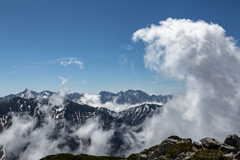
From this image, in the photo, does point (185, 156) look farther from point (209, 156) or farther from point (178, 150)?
point (209, 156)

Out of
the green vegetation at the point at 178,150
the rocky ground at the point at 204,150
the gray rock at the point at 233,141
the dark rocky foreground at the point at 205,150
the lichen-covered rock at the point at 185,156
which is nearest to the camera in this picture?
the dark rocky foreground at the point at 205,150

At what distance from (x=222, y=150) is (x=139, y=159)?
22.3m

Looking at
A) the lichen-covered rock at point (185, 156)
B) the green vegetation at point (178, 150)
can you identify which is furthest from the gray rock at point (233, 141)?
the lichen-covered rock at point (185, 156)

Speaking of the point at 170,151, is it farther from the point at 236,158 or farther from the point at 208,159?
the point at 236,158

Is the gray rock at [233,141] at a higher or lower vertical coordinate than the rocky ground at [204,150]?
higher

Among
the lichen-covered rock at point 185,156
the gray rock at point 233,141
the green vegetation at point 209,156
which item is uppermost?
the gray rock at point 233,141

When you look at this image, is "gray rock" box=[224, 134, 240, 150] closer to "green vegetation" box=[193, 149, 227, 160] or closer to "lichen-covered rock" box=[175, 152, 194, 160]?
"green vegetation" box=[193, 149, 227, 160]

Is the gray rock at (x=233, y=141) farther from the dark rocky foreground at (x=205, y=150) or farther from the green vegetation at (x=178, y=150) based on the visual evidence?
the green vegetation at (x=178, y=150)

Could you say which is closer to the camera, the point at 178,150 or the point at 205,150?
the point at 205,150

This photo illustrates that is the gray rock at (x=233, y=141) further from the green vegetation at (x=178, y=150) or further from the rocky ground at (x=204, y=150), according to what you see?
the green vegetation at (x=178, y=150)

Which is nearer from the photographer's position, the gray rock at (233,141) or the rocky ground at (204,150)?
the rocky ground at (204,150)

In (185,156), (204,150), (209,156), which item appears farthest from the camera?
(204,150)

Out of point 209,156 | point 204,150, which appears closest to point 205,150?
point 204,150

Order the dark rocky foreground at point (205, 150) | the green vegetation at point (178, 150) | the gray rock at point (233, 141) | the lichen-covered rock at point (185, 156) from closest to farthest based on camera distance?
the dark rocky foreground at point (205, 150), the lichen-covered rock at point (185, 156), the gray rock at point (233, 141), the green vegetation at point (178, 150)
